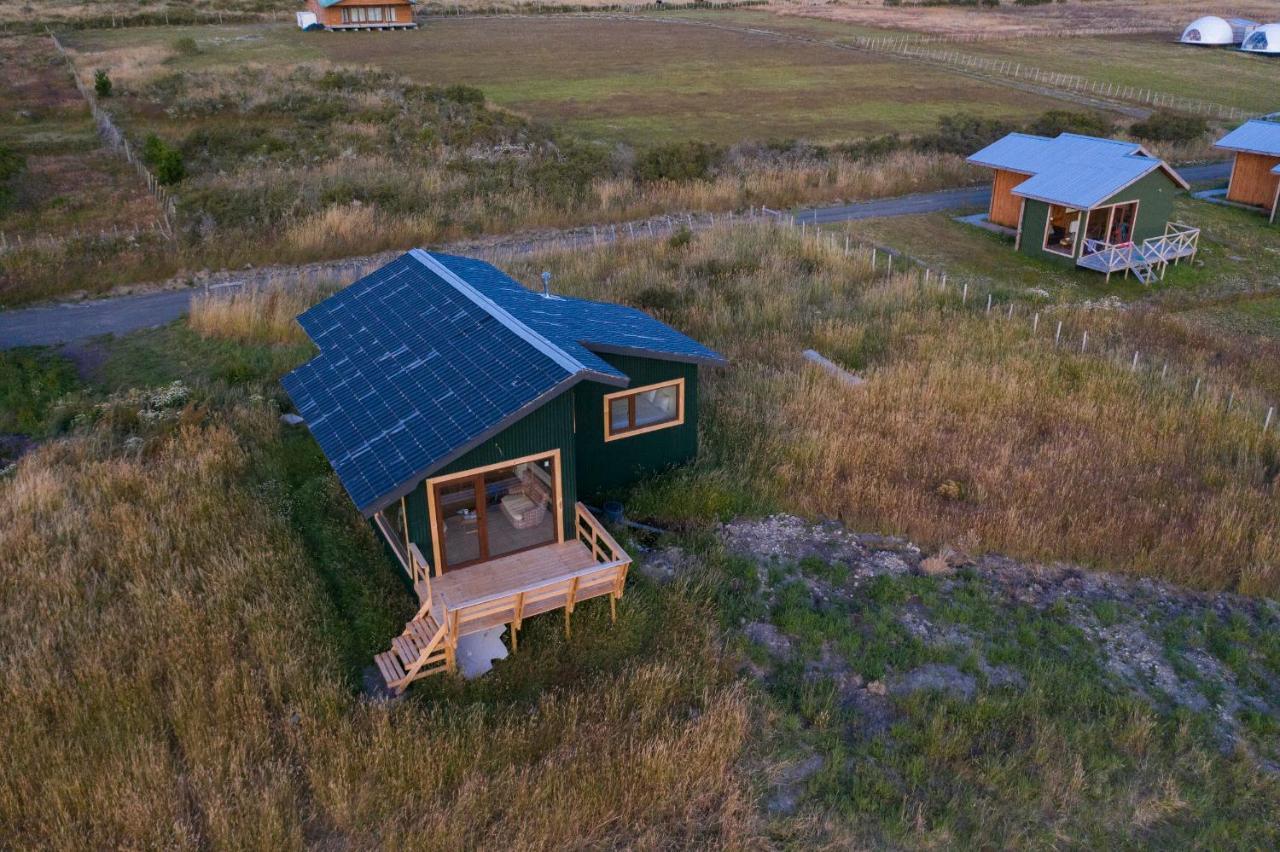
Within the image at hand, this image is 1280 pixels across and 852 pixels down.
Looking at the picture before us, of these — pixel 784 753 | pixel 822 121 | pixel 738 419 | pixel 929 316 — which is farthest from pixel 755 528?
pixel 822 121

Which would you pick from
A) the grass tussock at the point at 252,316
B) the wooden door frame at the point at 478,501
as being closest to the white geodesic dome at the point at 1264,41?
the grass tussock at the point at 252,316

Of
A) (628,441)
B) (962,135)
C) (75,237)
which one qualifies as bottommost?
(628,441)

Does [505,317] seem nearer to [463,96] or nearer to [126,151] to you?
[126,151]

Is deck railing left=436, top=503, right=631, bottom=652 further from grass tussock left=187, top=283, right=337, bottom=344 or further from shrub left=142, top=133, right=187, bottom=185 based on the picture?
shrub left=142, top=133, right=187, bottom=185

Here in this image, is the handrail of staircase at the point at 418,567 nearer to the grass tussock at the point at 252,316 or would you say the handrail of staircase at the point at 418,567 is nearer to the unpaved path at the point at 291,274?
the grass tussock at the point at 252,316

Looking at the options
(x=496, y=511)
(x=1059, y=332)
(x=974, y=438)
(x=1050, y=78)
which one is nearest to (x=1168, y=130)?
(x=1050, y=78)

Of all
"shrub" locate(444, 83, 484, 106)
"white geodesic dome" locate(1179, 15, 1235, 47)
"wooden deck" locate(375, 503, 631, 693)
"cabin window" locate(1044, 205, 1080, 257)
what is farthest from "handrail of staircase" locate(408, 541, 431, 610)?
"white geodesic dome" locate(1179, 15, 1235, 47)
